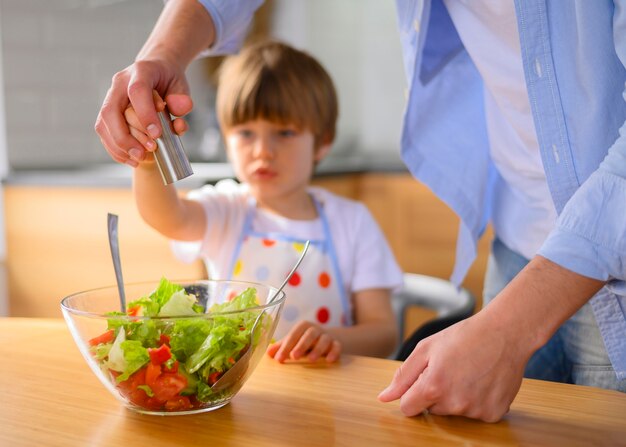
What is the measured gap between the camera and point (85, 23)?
2.84m

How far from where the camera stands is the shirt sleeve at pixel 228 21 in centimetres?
124

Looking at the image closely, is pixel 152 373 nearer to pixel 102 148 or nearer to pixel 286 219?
pixel 286 219

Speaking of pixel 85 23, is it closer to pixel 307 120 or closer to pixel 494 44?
pixel 307 120

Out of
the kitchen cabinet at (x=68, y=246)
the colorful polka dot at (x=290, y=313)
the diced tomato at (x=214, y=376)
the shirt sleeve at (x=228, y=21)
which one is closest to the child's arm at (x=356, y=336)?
the colorful polka dot at (x=290, y=313)

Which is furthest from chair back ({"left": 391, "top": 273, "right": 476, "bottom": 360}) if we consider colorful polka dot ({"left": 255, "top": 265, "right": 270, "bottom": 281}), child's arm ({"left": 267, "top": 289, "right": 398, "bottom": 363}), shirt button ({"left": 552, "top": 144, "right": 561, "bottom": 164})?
shirt button ({"left": 552, "top": 144, "right": 561, "bottom": 164})

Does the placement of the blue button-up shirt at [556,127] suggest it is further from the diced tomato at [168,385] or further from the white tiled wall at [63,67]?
the white tiled wall at [63,67]

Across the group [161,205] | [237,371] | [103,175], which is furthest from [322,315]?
[103,175]

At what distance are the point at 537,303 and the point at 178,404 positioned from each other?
357mm

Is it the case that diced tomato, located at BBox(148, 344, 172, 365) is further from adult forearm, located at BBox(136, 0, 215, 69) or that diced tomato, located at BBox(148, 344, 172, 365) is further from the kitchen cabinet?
the kitchen cabinet

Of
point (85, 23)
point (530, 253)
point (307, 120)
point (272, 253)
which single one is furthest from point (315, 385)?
point (85, 23)

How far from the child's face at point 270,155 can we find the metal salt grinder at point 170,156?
70cm

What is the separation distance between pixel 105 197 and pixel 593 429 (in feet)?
5.93

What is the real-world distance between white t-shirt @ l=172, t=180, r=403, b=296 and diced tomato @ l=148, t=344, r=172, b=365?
0.87m

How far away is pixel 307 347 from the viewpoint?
1.00 m
